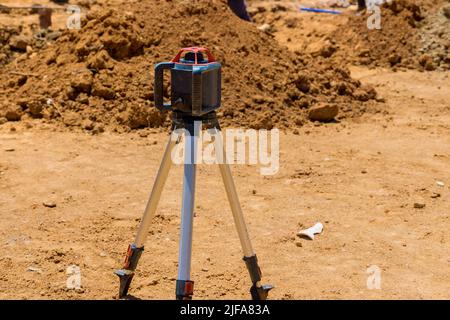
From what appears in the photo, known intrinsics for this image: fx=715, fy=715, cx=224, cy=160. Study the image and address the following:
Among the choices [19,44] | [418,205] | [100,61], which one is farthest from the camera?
[19,44]

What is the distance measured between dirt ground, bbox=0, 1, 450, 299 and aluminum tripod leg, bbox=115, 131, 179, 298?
0.38 meters

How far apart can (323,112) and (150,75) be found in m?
2.25

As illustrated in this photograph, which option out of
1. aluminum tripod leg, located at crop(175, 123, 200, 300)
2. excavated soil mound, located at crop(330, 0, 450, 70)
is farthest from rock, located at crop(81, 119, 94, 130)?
excavated soil mound, located at crop(330, 0, 450, 70)

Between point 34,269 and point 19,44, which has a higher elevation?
point 19,44

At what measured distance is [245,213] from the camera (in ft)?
20.5

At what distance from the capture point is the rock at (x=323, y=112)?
359 inches

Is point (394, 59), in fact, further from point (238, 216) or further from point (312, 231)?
point (238, 216)

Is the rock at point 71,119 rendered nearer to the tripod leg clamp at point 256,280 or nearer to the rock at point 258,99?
the rock at point 258,99

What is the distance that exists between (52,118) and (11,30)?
4.55 meters

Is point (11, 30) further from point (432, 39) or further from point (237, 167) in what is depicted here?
point (432, 39)

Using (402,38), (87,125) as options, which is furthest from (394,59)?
(87,125)

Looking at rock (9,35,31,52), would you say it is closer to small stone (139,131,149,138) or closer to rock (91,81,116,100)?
rock (91,81,116,100)

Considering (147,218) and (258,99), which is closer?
(147,218)

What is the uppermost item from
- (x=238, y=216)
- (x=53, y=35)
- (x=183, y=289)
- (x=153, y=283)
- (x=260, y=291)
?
(x=53, y=35)
